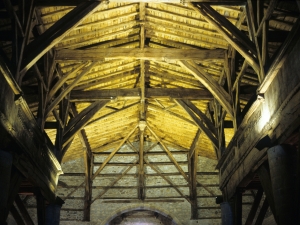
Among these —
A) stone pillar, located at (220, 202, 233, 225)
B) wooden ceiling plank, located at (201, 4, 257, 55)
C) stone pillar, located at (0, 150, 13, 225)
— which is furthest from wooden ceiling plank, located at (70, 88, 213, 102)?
stone pillar, located at (0, 150, 13, 225)

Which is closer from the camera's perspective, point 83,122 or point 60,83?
point 60,83

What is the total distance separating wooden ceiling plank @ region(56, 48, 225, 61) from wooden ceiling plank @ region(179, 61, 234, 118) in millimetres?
229

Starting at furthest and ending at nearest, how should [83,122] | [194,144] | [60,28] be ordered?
[194,144]
[83,122]
[60,28]

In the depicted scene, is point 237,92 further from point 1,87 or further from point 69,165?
point 69,165

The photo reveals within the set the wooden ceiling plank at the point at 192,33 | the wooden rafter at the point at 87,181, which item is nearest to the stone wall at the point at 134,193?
the wooden rafter at the point at 87,181

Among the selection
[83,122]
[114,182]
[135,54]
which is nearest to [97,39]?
[135,54]

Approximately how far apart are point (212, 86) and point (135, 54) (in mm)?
2046

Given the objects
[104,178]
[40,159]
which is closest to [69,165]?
[104,178]

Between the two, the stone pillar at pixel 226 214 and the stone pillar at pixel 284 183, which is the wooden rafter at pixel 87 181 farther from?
the stone pillar at pixel 284 183

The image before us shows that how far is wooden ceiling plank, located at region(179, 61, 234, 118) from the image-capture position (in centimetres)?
899

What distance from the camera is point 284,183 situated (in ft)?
17.9

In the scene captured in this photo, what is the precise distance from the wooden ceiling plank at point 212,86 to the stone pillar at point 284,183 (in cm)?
318

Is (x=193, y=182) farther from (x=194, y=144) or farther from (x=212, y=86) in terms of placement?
(x=212, y=86)

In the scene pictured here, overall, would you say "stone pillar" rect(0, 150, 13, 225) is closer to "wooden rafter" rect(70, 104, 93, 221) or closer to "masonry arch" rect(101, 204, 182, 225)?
"wooden rafter" rect(70, 104, 93, 221)
